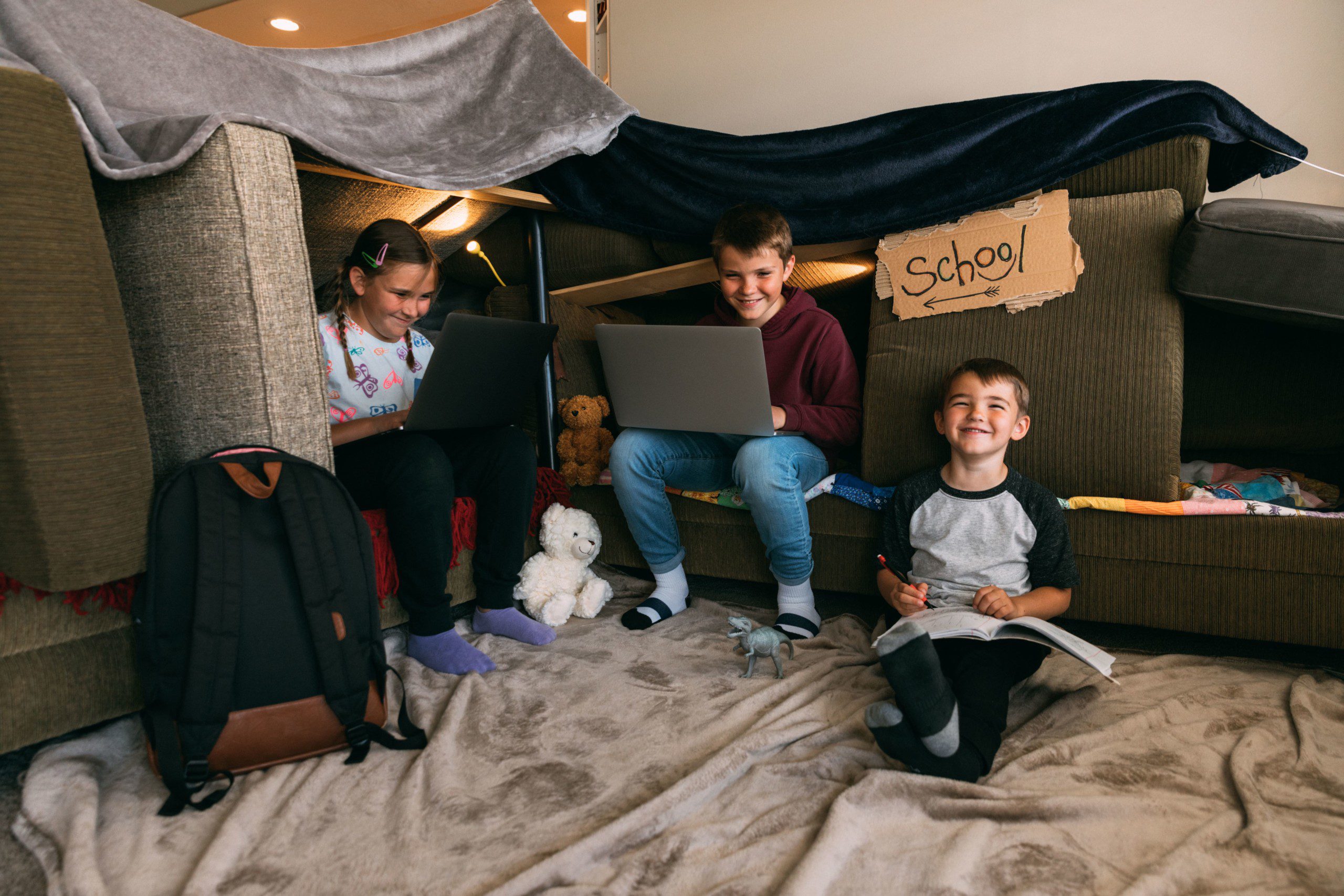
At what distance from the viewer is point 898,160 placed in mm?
1430

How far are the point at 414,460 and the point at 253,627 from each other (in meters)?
0.37

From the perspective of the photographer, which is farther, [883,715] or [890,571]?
[890,571]

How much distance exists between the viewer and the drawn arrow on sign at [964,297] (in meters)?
1.32

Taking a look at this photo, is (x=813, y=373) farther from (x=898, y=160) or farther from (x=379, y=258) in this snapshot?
(x=379, y=258)

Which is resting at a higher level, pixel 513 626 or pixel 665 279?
pixel 665 279

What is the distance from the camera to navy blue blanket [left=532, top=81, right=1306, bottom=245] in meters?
1.27

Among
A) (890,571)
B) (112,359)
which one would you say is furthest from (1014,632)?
(112,359)

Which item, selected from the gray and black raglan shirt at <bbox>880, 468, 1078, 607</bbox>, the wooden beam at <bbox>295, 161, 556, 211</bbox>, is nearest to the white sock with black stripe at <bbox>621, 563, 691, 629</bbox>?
the gray and black raglan shirt at <bbox>880, 468, 1078, 607</bbox>

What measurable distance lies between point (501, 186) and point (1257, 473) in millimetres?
1515

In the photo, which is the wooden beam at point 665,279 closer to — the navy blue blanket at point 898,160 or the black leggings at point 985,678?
the navy blue blanket at point 898,160

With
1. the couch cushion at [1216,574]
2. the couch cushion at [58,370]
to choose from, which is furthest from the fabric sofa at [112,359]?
the couch cushion at [1216,574]

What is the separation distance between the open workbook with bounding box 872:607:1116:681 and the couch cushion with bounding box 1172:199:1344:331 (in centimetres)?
62

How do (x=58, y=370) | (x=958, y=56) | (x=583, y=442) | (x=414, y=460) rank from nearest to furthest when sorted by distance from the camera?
(x=58, y=370)
(x=414, y=460)
(x=583, y=442)
(x=958, y=56)

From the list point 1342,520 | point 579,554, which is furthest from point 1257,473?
point 579,554
